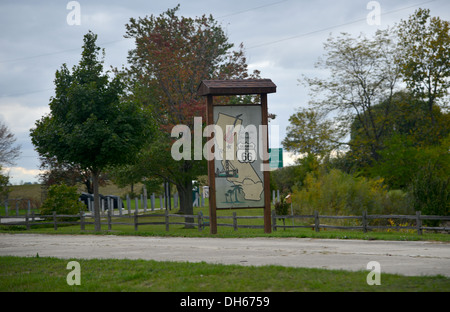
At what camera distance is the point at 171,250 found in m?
15.9

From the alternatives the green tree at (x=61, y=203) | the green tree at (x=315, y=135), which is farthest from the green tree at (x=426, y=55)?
the green tree at (x=61, y=203)

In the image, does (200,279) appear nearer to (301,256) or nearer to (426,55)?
(301,256)

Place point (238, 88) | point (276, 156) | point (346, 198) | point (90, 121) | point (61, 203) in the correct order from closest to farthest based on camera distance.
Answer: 1. point (238, 88)
2. point (90, 121)
3. point (346, 198)
4. point (61, 203)
5. point (276, 156)

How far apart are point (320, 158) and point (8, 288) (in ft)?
110

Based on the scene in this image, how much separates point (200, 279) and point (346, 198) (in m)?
21.9

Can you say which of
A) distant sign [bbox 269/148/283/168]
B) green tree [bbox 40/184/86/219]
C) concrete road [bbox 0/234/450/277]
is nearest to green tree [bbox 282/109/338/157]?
distant sign [bbox 269/148/283/168]

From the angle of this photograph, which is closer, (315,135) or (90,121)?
(90,121)

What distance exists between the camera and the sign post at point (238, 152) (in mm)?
20984

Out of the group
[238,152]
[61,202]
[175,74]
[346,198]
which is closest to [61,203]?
[61,202]

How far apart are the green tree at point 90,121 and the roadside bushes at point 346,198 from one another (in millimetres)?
10223

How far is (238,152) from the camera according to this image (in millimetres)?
21078

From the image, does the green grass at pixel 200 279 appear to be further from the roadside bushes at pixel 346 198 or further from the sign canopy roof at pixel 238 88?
the roadside bushes at pixel 346 198

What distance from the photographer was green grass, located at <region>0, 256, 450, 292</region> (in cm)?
842
